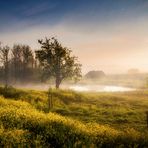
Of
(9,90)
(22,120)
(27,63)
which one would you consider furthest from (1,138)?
(27,63)

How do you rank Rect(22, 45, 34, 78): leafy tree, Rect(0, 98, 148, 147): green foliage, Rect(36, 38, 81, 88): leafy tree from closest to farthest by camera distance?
Rect(0, 98, 148, 147): green foliage < Rect(36, 38, 81, 88): leafy tree < Rect(22, 45, 34, 78): leafy tree

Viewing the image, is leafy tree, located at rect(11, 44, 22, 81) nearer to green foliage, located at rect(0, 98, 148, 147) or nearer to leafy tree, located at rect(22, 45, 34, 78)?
leafy tree, located at rect(22, 45, 34, 78)

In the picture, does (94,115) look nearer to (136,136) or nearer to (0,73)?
(136,136)

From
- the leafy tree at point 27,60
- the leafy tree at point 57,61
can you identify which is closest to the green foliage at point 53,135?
the leafy tree at point 57,61

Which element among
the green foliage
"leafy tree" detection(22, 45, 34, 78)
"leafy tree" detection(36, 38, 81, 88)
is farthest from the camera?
"leafy tree" detection(22, 45, 34, 78)

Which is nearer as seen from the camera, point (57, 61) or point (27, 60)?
point (57, 61)

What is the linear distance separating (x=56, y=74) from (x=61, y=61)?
14.2 ft

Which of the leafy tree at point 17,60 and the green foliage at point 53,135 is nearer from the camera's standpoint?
the green foliage at point 53,135

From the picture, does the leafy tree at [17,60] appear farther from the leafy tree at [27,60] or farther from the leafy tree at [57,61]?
the leafy tree at [57,61]

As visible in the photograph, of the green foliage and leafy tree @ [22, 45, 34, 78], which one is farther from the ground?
leafy tree @ [22, 45, 34, 78]

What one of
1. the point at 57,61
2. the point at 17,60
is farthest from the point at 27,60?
the point at 57,61

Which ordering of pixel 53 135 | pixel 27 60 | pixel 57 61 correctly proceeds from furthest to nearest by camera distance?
pixel 27 60, pixel 57 61, pixel 53 135

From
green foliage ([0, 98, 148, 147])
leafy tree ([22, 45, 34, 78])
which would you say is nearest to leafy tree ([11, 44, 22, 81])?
leafy tree ([22, 45, 34, 78])

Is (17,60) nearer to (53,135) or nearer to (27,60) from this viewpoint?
(27,60)
